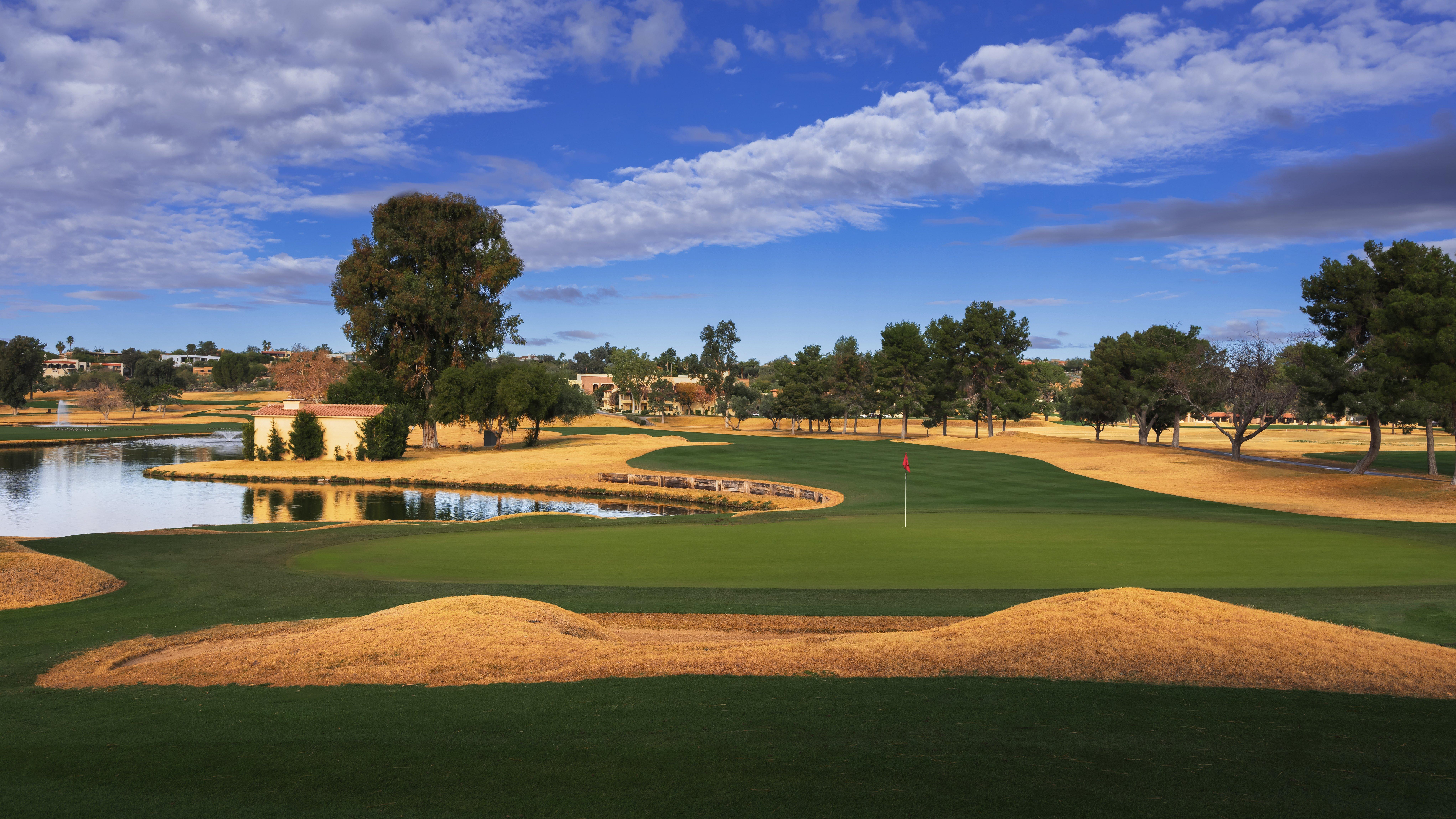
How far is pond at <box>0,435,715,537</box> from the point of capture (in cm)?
3412

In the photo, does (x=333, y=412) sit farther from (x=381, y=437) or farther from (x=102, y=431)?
(x=102, y=431)

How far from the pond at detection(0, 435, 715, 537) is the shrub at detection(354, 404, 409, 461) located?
7.51m

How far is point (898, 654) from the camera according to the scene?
9.22 meters

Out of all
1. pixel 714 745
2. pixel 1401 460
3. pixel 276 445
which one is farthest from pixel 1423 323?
pixel 276 445

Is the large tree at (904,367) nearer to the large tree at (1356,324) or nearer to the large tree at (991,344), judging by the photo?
the large tree at (991,344)

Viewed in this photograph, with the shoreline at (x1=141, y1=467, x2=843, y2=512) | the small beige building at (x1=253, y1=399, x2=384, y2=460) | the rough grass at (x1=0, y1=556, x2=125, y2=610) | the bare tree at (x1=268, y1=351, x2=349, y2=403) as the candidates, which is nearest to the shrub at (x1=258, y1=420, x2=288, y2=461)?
the small beige building at (x1=253, y1=399, x2=384, y2=460)

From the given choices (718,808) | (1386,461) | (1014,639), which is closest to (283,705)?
(718,808)

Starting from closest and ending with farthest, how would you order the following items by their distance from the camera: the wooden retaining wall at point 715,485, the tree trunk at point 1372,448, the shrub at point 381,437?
1. the wooden retaining wall at point 715,485
2. the tree trunk at point 1372,448
3. the shrub at point 381,437

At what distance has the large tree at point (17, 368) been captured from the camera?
118 metres

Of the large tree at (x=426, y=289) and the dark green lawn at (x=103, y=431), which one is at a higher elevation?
the large tree at (x=426, y=289)

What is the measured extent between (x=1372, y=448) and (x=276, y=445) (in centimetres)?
6351

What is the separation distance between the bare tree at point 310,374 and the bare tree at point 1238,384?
93.5 meters

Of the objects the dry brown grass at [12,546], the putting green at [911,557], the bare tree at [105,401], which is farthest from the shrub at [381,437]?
the bare tree at [105,401]

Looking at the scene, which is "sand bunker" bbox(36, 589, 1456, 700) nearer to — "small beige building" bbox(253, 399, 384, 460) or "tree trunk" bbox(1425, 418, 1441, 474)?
"tree trunk" bbox(1425, 418, 1441, 474)
